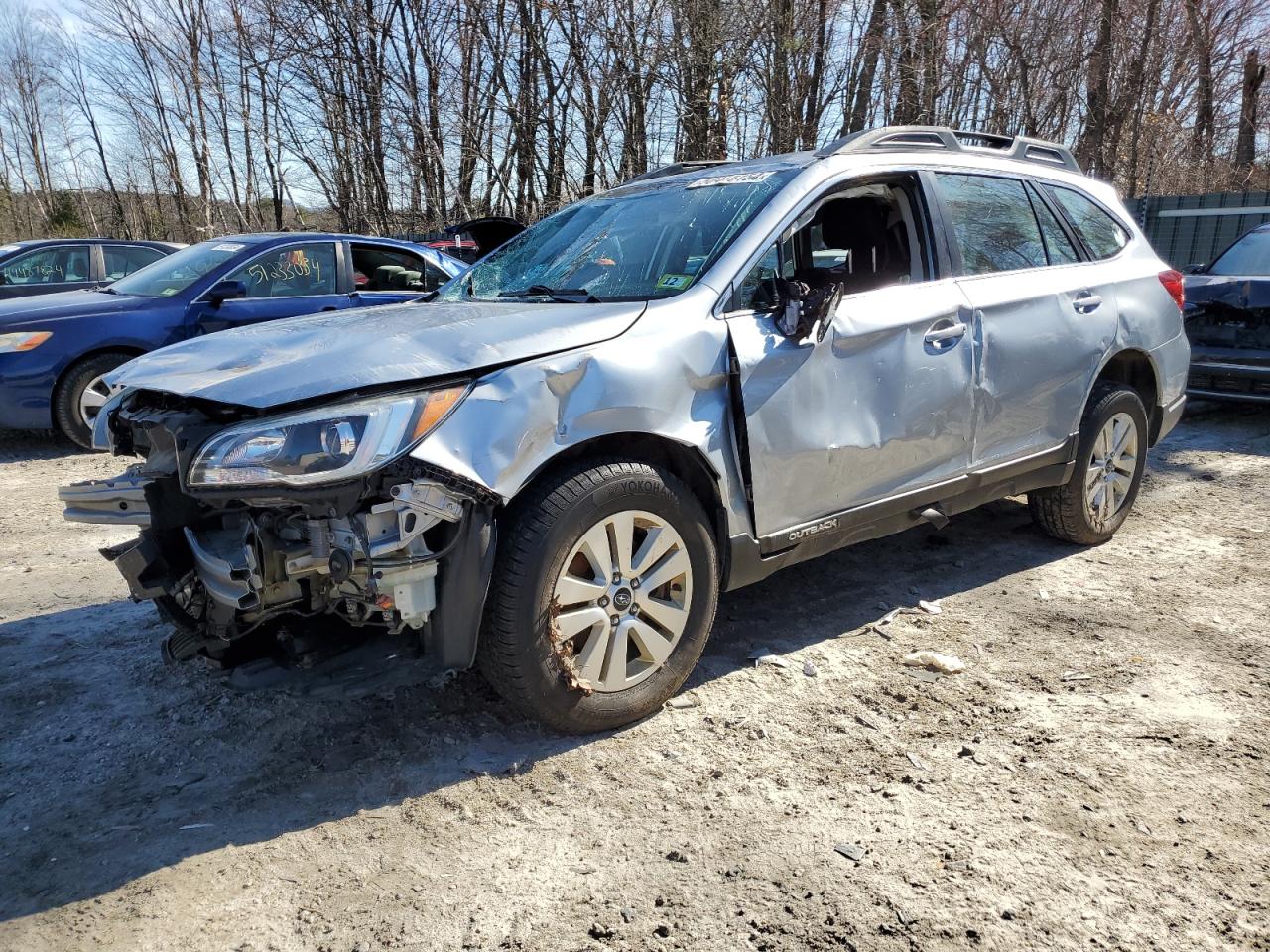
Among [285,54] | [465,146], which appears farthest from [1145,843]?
[285,54]

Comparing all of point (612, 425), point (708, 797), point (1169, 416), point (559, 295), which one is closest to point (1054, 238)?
point (1169, 416)

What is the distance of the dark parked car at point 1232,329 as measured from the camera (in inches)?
299

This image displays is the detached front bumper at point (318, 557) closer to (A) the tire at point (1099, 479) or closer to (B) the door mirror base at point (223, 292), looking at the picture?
(A) the tire at point (1099, 479)

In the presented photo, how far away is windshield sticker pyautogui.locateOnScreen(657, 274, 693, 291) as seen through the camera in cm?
324

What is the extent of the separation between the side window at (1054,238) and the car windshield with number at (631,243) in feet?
5.09

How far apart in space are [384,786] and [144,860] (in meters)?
0.65

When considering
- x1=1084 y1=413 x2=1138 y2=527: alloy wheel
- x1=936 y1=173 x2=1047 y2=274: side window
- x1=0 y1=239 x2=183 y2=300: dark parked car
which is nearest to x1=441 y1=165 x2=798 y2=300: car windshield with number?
x1=936 y1=173 x2=1047 y2=274: side window

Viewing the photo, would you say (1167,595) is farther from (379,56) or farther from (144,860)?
(379,56)

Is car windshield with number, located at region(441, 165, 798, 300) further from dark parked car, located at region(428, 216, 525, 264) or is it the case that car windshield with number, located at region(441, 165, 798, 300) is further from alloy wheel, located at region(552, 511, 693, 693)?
dark parked car, located at region(428, 216, 525, 264)

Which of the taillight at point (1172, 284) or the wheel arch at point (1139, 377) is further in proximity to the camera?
the taillight at point (1172, 284)

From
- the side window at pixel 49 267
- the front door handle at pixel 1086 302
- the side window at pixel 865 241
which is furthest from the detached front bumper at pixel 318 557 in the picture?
the side window at pixel 49 267

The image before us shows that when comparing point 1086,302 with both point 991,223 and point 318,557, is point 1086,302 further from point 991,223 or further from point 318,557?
point 318,557

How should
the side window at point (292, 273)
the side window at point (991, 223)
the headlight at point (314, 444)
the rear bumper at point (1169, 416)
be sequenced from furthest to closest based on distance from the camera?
the side window at point (292, 273) < the rear bumper at point (1169, 416) < the side window at point (991, 223) < the headlight at point (314, 444)

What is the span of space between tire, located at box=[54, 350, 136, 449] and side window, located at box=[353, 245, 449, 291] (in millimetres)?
2252
